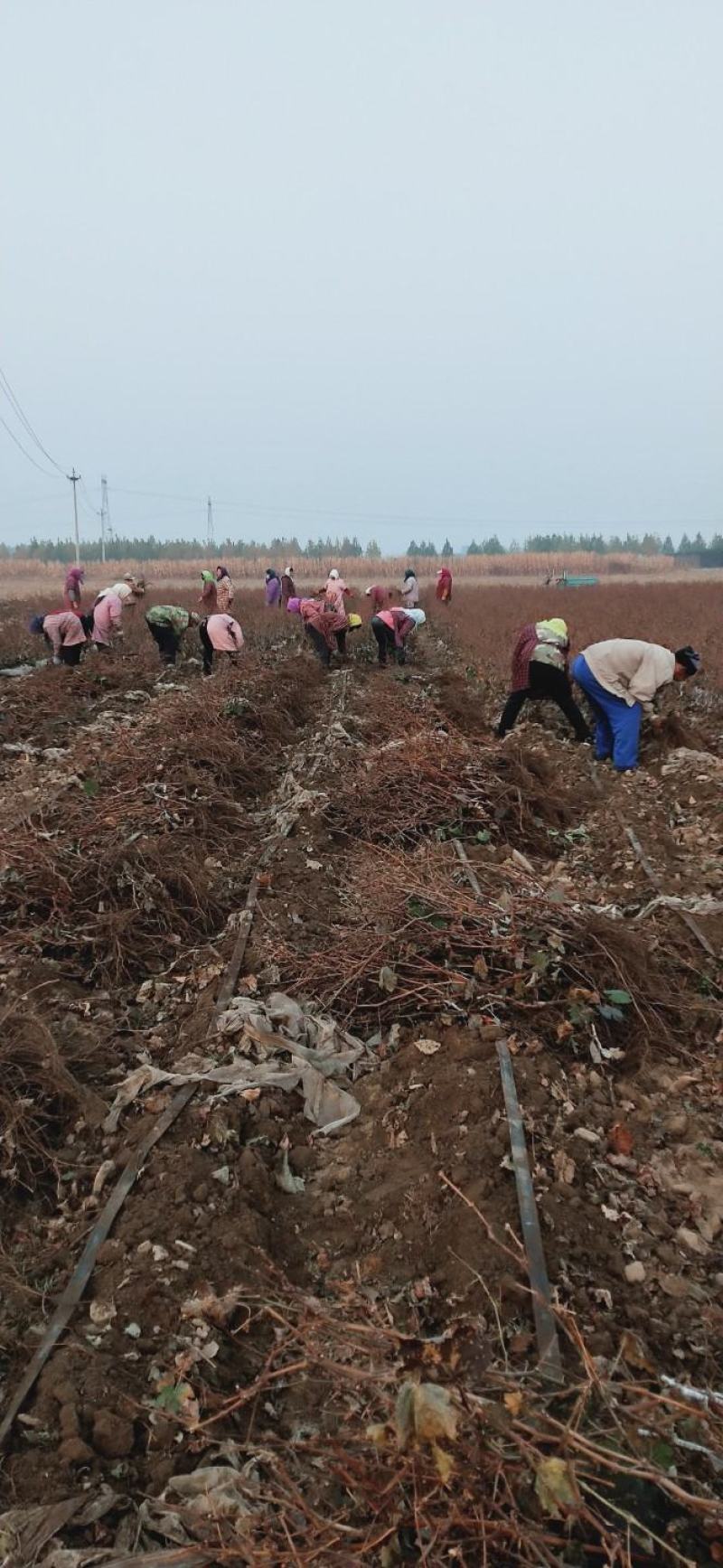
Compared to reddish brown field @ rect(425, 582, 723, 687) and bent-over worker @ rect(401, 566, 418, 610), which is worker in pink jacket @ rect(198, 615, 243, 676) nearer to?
reddish brown field @ rect(425, 582, 723, 687)

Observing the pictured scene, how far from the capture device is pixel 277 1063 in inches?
108

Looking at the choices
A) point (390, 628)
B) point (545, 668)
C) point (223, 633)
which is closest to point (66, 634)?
point (223, 633)

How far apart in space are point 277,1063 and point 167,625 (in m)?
8.85

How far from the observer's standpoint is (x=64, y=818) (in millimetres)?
4570

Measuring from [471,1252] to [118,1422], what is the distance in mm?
897

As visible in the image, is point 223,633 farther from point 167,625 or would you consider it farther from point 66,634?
point 66,634

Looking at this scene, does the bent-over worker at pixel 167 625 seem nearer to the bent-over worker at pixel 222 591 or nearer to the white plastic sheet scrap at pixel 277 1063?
the bent-over worker at pixel 222 591

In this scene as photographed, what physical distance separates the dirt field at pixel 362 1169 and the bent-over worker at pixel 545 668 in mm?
1390

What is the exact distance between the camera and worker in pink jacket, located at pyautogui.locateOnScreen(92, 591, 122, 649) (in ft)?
34.3

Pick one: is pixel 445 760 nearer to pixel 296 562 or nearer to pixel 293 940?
pixel 293 940

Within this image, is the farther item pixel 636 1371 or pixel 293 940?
pixel 293 940

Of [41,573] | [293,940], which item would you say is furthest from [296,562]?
[293,940]

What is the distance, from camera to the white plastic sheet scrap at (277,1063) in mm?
2646

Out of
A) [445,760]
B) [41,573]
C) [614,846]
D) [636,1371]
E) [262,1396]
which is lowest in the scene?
[262,1396]
